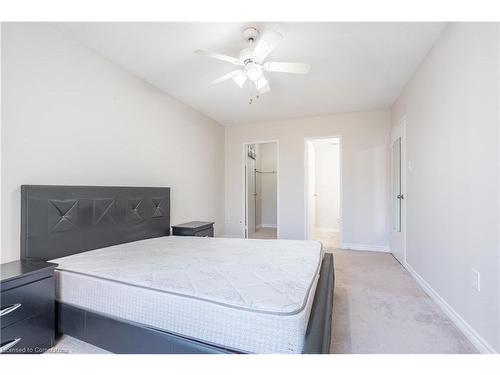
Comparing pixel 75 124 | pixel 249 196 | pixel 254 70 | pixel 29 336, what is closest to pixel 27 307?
pixel 29 336

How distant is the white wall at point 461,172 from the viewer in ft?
4.55

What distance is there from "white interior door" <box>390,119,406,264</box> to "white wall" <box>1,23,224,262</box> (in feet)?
10.3

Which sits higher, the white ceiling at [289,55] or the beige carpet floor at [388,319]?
the white ceiling at [289,55]

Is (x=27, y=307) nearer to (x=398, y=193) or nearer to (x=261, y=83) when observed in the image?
(x=261, y=83)

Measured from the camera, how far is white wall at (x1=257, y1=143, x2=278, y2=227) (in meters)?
6.68

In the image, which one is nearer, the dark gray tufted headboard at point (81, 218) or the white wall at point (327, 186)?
the dark gray tufted headboard at point (81, 218)

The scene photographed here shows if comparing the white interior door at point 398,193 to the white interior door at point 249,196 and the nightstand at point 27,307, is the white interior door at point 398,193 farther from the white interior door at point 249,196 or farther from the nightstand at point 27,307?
the nightstand at point 27,307

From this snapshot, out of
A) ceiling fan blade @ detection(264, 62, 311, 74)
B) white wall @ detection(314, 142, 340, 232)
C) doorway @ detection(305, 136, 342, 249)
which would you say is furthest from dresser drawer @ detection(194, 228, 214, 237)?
white wall @ detection(314, 142, 340, 232)

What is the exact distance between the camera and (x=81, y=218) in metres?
2.04

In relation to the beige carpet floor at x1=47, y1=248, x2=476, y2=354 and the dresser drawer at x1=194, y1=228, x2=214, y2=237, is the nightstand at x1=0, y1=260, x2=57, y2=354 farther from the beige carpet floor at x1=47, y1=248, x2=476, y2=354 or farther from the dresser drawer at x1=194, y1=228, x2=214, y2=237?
the dresser drawer at x1=194, y1=228, x2=214, y2=237

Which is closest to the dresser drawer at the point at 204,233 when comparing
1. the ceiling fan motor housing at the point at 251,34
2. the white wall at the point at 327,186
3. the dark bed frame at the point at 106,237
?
the dark bed frame at the point at 106,237

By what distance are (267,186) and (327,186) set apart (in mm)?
1659

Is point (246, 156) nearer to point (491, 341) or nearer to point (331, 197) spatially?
point (331, 197)

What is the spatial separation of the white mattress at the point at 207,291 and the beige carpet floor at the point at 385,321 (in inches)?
16.7
